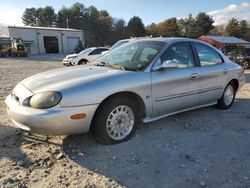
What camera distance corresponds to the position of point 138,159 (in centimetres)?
355

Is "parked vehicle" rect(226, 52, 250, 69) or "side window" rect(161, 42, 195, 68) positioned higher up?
"side window" rect(161, 42, 195, 68)

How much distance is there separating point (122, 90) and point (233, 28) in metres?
68.4

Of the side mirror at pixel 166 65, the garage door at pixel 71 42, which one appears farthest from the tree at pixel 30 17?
the side mirror at pixel 166 65

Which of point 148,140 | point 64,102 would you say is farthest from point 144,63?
point 64,102

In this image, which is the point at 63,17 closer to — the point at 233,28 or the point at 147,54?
the point at 233,28

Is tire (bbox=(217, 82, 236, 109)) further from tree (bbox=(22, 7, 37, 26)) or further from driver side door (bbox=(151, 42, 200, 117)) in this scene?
tree (bbox=(22, 7, 37, 26))

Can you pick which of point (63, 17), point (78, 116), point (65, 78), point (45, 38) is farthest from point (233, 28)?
point (78, 116)

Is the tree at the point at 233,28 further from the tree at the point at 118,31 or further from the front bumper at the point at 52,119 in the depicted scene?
the front bumper at the point at 52,119

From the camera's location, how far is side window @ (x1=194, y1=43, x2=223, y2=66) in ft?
16.8

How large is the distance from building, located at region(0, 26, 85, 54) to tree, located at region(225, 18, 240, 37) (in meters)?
35.7

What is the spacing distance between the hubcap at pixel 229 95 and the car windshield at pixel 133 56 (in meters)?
2.17

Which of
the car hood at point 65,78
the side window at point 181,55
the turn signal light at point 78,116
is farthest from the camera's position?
the side window at point 181,55

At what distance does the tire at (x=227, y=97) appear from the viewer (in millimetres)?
5805

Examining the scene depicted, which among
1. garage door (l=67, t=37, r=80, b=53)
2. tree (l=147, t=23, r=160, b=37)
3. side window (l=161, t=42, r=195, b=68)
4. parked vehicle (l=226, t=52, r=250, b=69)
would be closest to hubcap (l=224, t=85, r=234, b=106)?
side window (l=161, t=42, r=195, b=68)
